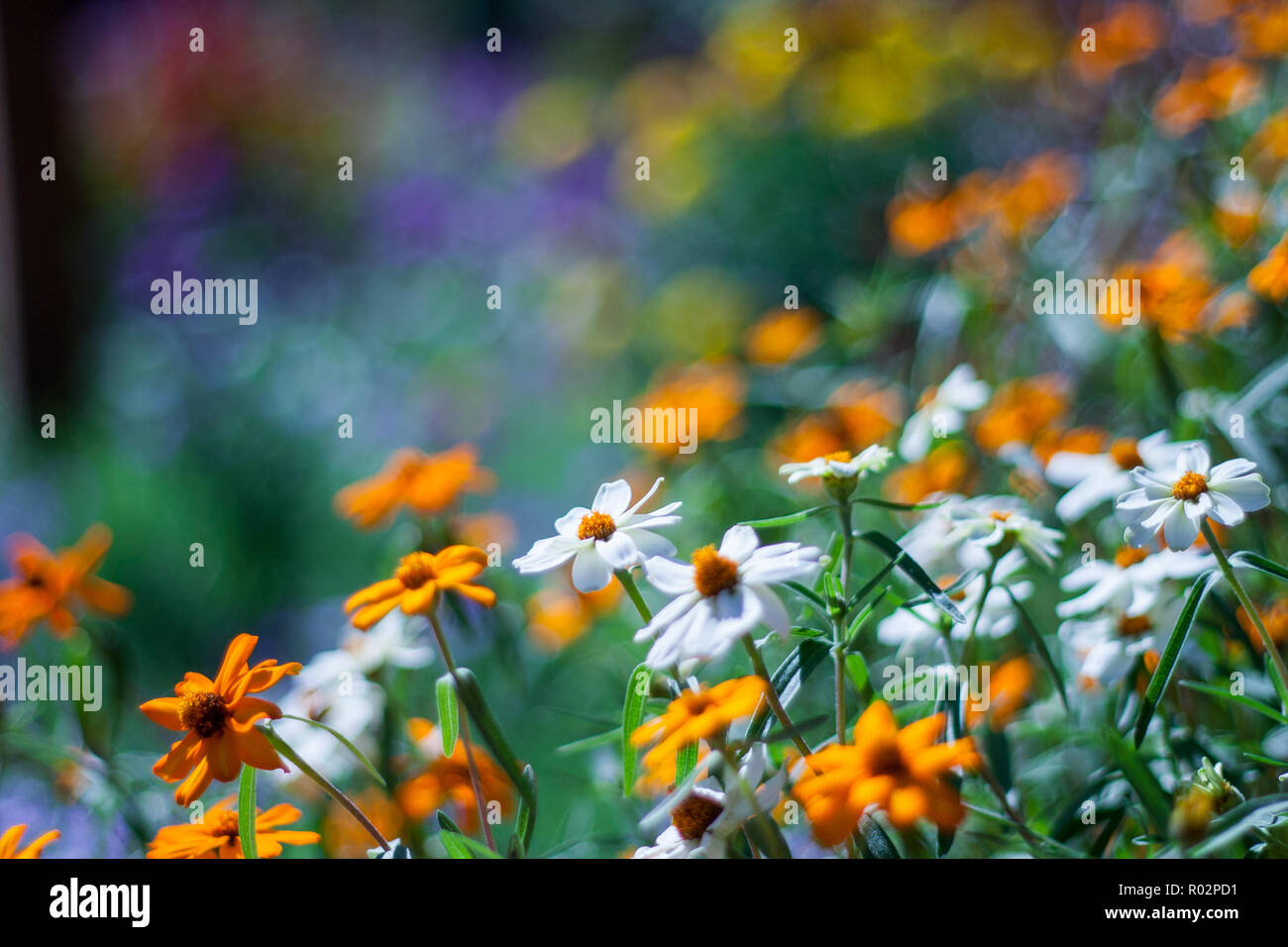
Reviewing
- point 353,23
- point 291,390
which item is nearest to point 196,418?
point 291,390

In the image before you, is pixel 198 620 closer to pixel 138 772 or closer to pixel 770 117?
pixel 138 772

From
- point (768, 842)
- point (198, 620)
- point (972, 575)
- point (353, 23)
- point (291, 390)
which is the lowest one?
point (198, 620)

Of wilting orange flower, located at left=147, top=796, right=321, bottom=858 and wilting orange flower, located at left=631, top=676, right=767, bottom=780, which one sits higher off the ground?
wilting orange flower, located at left=631, top=676, right=767, bottom=780

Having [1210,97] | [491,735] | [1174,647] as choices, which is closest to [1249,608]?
[1174,647]

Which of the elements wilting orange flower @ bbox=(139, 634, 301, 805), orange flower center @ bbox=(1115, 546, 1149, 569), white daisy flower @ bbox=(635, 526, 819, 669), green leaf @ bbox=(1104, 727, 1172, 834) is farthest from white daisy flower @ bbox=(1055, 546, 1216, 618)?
wilting orange flower @ bbox=(139, 634, 301, 805)

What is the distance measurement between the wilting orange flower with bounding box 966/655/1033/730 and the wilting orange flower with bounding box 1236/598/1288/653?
0.48ft

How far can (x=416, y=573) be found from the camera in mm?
538

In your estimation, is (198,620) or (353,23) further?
(353,23)

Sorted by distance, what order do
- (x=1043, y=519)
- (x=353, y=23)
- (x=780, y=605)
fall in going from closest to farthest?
(x=780, y=605) < (x=1043, y=519) < (x=353, y=23)

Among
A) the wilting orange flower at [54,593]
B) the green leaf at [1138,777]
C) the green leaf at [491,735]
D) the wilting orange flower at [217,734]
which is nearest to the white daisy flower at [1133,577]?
the green leaf at [1138,777]

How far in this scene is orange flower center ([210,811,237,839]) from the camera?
21.3 inches

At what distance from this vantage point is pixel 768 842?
1.54 feet

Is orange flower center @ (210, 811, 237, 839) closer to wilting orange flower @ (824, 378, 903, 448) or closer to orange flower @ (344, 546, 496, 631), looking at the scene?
orange flower @ (344, 546, 496, 631)

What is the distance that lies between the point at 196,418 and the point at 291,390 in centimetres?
17
